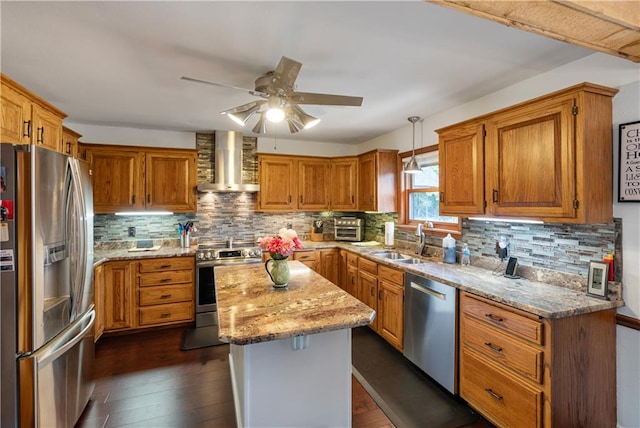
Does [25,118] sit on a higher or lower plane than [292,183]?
higher

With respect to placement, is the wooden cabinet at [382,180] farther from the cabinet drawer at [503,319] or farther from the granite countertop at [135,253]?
the granite countertop at [135,253]

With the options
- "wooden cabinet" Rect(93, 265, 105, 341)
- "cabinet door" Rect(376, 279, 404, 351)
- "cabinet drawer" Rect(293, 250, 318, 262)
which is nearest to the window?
"cabinet door" Rect(376, 279, 404, 351)

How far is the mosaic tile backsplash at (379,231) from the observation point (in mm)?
2010

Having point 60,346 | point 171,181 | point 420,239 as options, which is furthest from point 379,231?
point 60,346

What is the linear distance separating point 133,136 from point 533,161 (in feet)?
14.2

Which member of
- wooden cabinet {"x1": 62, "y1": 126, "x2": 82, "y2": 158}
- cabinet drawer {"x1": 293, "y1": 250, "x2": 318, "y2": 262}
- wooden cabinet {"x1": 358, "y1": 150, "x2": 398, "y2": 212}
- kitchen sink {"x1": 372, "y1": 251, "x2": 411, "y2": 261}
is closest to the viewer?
wooden cabinet {"x1": 62, "y1": 126, "x2": 82, "y2": 158}

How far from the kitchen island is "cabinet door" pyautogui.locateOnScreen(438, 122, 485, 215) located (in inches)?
56.1

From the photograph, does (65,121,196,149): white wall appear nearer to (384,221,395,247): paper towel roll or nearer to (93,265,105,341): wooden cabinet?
(93,265,105,341): wooden cabinet

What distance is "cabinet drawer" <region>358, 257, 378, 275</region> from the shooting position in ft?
A: 10.8

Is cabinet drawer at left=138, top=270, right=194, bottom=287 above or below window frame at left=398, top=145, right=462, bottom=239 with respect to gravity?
below

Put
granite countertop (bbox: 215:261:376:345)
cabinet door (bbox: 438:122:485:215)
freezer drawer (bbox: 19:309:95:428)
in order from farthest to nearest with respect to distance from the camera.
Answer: cabinet door (bbox: 438:122:485:215), freezer drawer (bbox: 19:309:95:428), granite countertop (bbox: 215:261:376:345)

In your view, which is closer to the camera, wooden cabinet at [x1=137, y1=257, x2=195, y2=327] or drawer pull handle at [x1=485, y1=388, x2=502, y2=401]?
drawer pull handle at [x1=485, y1=388, x2=502, y2=401]

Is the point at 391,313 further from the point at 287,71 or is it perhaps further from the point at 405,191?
the point at 287,71

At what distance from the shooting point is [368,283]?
3453 mm
